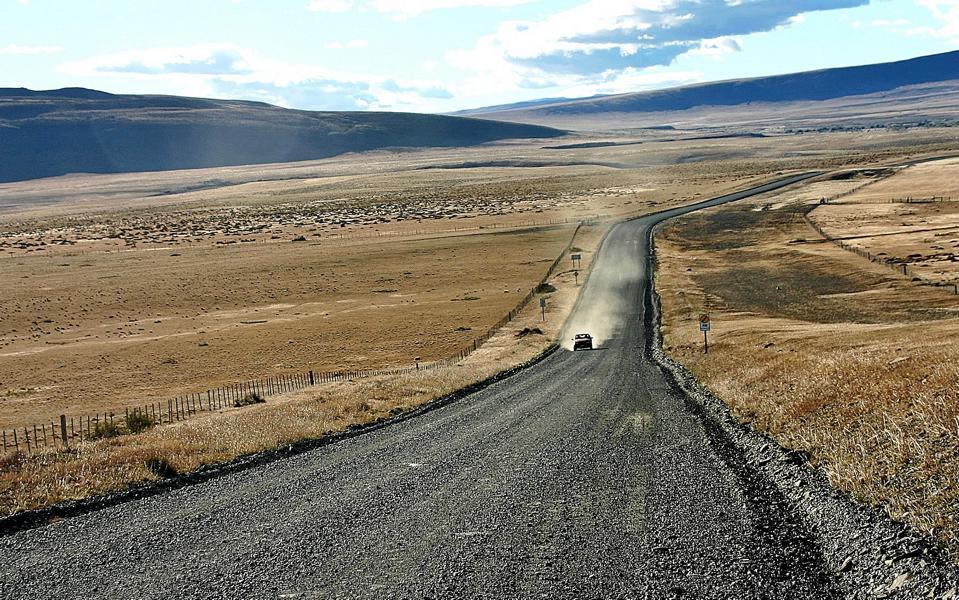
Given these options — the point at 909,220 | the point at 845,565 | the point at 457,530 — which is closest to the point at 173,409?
the point at 457,530

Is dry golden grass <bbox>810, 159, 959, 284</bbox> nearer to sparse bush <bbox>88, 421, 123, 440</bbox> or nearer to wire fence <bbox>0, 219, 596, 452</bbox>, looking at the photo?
wire fence <bbox>0, 219, 596, 452</bbox>

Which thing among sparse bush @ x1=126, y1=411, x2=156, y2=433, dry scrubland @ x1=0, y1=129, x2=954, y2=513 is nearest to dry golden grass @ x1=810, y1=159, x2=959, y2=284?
dry scrubland @ x1=0, y1=129, x2=954, y2=513

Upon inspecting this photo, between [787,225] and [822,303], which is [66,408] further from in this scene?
[787,225]

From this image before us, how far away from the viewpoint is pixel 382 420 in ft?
87.1

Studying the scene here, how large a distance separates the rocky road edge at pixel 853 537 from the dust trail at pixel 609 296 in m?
31.1

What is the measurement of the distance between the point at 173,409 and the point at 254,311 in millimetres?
32313

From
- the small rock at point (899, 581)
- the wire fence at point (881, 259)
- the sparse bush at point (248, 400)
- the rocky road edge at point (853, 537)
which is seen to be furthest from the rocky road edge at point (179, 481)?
the wire fence at point (881, 259)

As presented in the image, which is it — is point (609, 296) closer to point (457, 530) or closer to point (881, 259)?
point (881, 259)

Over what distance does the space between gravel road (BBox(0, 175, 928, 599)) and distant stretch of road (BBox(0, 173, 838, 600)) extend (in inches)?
1.6

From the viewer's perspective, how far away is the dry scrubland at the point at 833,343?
13914 mm

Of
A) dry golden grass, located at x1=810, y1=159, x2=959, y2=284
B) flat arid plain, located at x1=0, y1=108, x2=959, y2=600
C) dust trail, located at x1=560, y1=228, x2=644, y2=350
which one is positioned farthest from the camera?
dry golden grass, located at x1=810, y1=159, x2=959, y2=284

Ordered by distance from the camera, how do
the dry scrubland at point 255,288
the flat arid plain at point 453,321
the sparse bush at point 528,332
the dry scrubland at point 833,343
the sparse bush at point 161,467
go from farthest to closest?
the sparse bush at point 528,332 < the dry scrubland at point 255,288 < the sparse bush at point 161,467 < the flat arid plain at point 453,321 < the dry scrubland at point 833,343

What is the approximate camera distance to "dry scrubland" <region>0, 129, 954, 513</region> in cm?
2428

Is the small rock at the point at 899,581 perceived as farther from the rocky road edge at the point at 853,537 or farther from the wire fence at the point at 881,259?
the wire fence at the point at 881,259
